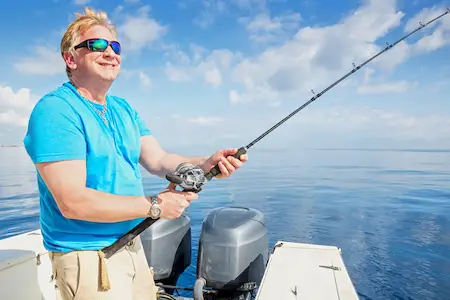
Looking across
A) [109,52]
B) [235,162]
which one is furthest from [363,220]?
[109,52]

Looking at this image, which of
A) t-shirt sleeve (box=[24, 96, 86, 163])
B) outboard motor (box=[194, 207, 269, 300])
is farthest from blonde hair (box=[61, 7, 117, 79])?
outboard motor (box=[194, 207, 269, 300])

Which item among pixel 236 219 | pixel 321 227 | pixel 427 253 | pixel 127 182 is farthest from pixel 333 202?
pixel 127 182

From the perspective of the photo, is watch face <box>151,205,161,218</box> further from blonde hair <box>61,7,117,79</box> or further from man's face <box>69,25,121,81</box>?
blonde hair <box>61,7,117,79</box>

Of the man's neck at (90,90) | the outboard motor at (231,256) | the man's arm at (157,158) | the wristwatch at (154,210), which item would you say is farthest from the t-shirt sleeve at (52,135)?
the outboard motor at (231,256)

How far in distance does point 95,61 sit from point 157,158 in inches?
29.9

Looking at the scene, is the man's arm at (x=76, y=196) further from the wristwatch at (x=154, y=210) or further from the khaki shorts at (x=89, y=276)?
the khaki shorts at (x=89, y=276)

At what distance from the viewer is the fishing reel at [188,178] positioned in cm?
159

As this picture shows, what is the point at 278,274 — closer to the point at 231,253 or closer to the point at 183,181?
the point at 231,253

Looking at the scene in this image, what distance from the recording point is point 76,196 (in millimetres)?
1229

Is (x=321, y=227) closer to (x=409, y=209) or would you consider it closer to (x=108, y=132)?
(x=409, y=209)

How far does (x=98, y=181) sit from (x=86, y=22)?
84 centimetres

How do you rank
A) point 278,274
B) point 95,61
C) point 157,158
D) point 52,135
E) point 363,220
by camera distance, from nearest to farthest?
point 52,135 → point 95,61 → point 157,158 → point 278,274 → point 363,220

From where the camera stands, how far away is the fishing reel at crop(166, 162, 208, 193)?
1.59 metres

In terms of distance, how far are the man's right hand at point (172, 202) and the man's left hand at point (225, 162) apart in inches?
13.6
